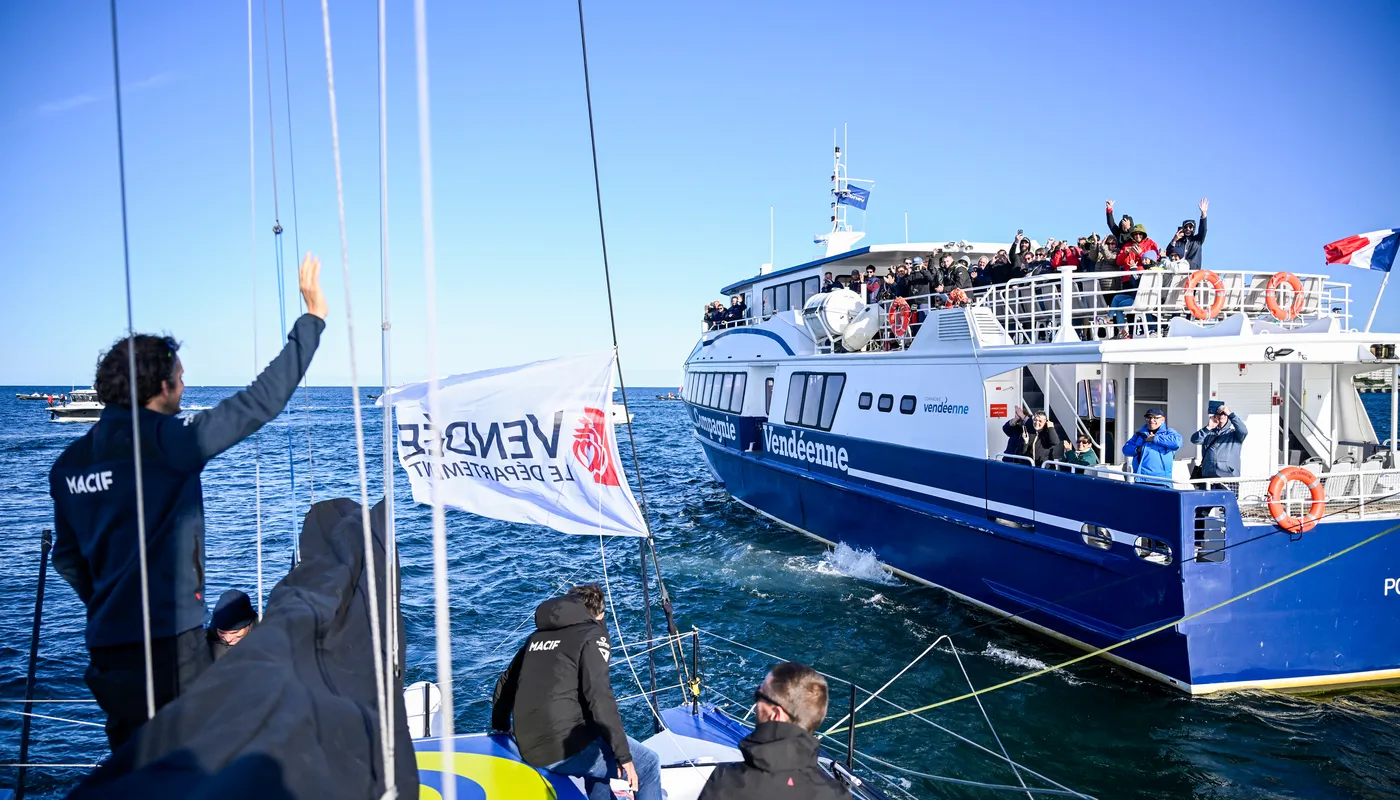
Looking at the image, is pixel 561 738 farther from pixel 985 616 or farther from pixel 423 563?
pixel 423 563

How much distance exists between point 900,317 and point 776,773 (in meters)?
11.5

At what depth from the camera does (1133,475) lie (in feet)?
28.2

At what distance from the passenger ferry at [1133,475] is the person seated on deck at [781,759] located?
284 inches

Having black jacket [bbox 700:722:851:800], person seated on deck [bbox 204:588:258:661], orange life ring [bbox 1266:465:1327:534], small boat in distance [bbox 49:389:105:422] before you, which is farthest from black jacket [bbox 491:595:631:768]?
small boat in distance [bbox 49:389:105:422]

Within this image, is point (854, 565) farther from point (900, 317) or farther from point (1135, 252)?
point (1135, 252)

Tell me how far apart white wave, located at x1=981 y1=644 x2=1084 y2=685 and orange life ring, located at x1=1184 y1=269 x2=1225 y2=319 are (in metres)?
4.68

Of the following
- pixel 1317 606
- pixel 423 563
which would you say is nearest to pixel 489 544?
pixel 423 563

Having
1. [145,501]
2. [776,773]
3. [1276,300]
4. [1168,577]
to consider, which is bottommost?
[1168,577]

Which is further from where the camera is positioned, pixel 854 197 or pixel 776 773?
pixel 854 197

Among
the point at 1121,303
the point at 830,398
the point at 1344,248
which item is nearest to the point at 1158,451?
the point at 1121,303

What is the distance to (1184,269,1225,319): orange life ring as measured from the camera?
9.47m

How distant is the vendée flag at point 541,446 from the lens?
5633mm

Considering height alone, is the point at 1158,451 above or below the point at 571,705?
above

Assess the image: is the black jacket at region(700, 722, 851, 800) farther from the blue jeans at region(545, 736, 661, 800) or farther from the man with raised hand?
the man with raised hand
